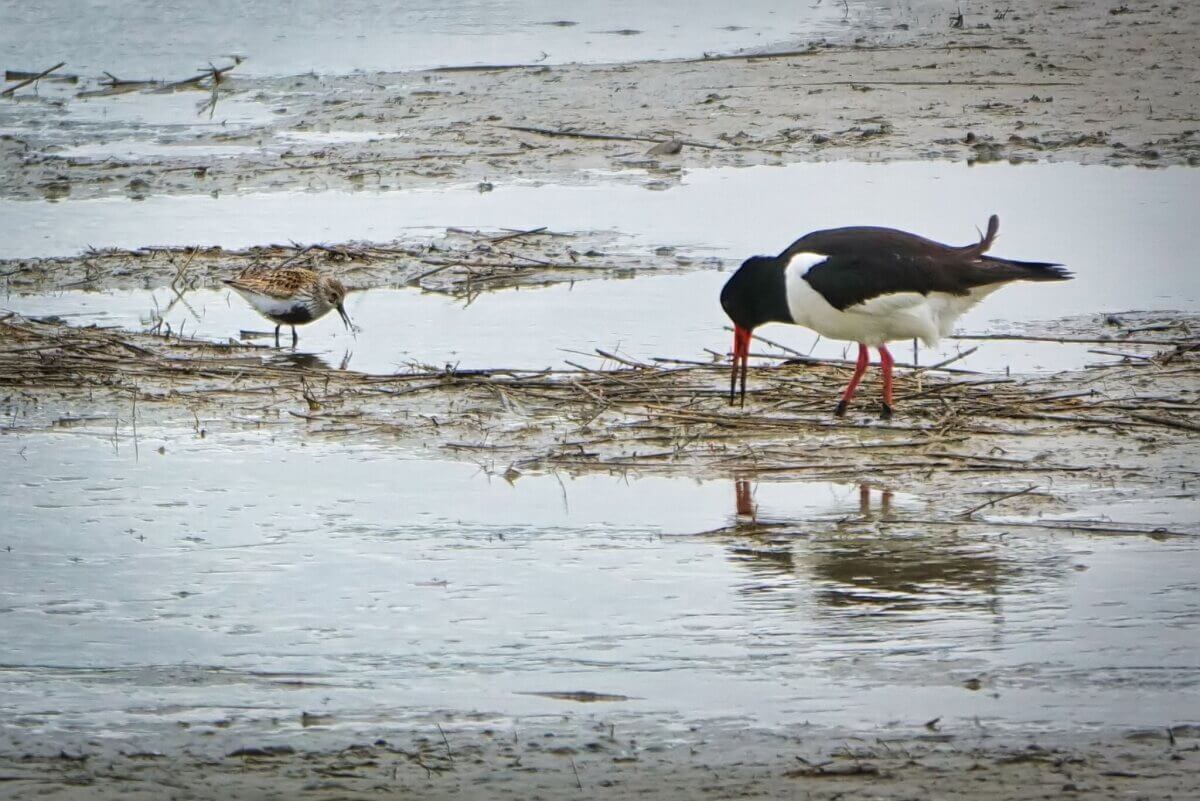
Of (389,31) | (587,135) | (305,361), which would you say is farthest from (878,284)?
(389,31)

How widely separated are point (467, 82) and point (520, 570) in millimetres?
13195

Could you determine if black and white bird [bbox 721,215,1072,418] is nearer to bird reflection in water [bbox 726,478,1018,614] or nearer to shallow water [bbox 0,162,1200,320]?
bird reflection in water [bbox 726,478,1018,614]

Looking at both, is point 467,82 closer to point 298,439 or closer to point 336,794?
point 298,439

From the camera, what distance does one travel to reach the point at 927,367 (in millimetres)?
9242

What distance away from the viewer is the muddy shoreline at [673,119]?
49.5 feet

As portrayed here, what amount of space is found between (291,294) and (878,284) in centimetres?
364

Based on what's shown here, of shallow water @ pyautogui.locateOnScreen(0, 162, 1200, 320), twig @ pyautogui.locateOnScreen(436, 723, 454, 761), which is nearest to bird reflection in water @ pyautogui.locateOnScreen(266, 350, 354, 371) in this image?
shallow water @ pyautogui.locateOnScreen(0, 162, 1200, 320)

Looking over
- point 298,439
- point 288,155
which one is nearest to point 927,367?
point 298,439

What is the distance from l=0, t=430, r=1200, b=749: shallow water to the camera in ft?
17.3

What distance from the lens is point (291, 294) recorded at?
10.2m

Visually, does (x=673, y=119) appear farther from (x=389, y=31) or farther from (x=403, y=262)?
(x=389, y=31)

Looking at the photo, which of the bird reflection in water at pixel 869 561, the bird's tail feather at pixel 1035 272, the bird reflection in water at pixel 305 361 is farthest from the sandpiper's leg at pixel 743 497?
the bird reflection in water at pixel 305 361

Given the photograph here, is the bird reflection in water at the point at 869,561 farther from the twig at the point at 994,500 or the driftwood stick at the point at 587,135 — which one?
the driftwood stick at the point at 587,135

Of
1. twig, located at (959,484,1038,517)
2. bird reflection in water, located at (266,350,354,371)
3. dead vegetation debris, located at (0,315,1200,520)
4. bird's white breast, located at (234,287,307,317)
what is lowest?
twig, located at (959,484,1038,517)
